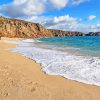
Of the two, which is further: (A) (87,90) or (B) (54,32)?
(B) (54,32)

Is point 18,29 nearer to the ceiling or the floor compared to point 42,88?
nearer to the ceiling

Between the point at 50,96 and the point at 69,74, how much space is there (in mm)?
3178

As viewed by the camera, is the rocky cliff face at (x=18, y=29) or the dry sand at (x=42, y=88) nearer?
the dry sand at (x=42, y=88)

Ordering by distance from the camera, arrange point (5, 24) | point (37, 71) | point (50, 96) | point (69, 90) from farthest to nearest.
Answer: point (5, 24)
point (37, 71)
point (69, 90)
point (50, 96)

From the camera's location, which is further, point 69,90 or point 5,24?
point 5,24

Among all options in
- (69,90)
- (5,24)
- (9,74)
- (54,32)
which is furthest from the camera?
(54,32)

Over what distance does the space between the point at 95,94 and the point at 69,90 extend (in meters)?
1.01

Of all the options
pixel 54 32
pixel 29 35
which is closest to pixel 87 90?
pixel 29 35

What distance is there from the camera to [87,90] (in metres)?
7.91

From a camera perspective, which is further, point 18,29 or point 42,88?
point 18,29

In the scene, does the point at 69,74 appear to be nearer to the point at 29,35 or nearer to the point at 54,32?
A: the point at 29,35

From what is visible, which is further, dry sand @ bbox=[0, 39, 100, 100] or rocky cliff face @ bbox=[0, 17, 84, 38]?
rocky cliff face @ bbox=[0, 17, 84, 38]

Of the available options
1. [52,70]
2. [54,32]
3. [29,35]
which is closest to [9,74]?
[52,70]

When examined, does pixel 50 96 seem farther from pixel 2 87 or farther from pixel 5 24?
pixel 5 24
